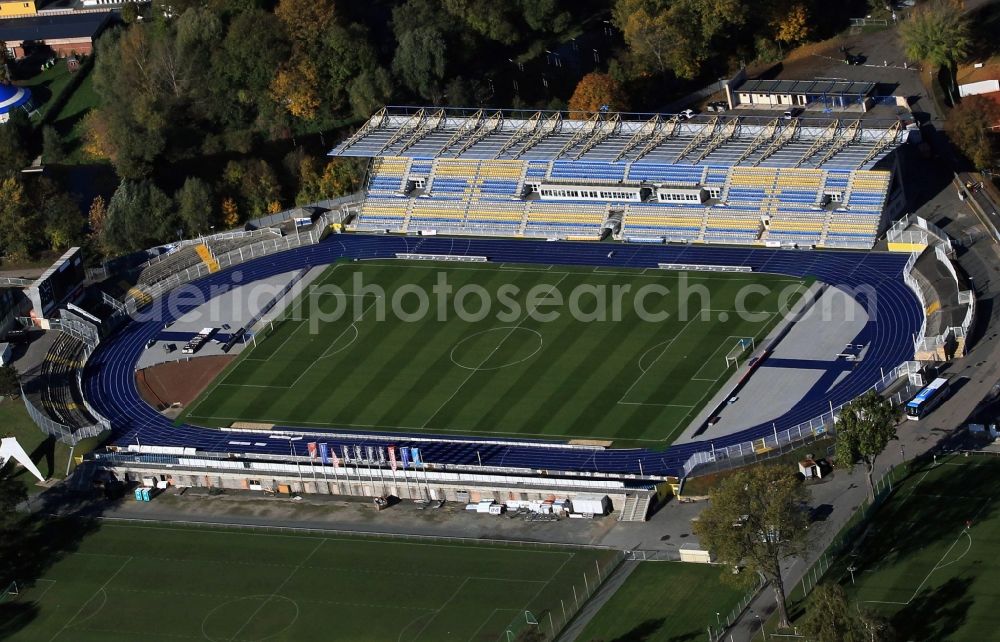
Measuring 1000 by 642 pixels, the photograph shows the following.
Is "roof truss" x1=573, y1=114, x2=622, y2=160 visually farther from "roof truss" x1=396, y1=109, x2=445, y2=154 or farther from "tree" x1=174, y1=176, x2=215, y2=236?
"tree" x1=174, y1=176, x2=215, y2=236

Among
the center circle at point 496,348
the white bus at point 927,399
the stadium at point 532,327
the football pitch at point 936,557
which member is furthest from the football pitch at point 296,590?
the white bus at point 927,399

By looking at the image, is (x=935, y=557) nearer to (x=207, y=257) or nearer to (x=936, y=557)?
(x=936, y=557)

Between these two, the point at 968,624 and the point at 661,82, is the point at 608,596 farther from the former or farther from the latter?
the point at 661,82

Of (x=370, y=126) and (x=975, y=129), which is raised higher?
(x=975, y=129)

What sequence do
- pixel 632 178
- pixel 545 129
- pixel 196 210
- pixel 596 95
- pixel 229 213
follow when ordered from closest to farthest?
pixel 632 178 → pixel 545 129 → pixel 196 210 → pixel 229 213 → pixel 596 95

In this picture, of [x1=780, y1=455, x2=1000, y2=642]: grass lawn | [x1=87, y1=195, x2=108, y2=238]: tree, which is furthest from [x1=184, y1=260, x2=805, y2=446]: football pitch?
[x1=87, y1=195, x2=108, y2=238]: tree

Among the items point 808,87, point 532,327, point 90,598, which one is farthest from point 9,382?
point 808,87

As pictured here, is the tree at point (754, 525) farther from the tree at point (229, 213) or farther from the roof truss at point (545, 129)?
the tree at point (229, 213)

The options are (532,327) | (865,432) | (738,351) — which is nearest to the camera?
(865,432)
